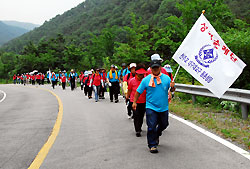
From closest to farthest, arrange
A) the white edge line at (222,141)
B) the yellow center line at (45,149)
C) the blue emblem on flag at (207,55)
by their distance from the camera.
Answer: the yellow center line at (45,149)
the white edge line at (222,141)
the blue emblem on flag at (207,55)

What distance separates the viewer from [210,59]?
6.22 meters

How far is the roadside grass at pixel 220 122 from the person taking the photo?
6154mm

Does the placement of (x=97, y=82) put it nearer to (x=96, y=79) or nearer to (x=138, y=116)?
(x=96, y=79)

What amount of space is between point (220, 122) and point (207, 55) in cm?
230

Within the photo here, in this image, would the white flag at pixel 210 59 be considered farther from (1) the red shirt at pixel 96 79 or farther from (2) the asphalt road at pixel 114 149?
(1) the red shirt at pixel 96 79

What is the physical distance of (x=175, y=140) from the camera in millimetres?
6215

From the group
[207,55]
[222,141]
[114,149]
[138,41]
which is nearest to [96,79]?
[207,55]

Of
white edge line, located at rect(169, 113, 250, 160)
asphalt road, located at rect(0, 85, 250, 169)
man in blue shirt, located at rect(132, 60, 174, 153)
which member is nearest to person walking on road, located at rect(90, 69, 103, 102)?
asphalt road, located at rect(0, 85, 250, 169)

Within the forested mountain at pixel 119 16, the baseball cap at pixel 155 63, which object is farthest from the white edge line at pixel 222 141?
the forested mountain at pixel 119 16

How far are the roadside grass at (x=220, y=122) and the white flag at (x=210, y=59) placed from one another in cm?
101

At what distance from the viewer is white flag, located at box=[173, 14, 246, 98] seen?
20.1 ft

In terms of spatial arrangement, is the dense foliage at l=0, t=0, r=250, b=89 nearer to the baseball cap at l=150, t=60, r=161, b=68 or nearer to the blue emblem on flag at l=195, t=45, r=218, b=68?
the blue emblem on flag at l=195, t=45, r=218, b=68

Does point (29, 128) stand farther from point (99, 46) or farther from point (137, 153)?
point (99, 46)

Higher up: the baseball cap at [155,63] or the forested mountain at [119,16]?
the forested mountain at [119,16]
